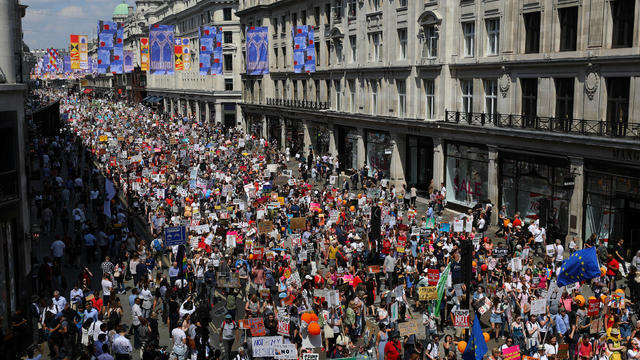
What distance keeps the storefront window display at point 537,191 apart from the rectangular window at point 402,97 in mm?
11000

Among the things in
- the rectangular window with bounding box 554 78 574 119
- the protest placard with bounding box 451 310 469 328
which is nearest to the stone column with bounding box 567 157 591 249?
the rectangular window with bounding box 554 78 574 119

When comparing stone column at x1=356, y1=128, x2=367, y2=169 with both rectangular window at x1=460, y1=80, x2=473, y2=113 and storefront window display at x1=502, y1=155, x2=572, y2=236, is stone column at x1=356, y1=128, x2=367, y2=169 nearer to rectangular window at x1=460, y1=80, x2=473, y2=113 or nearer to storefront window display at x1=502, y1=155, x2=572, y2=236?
rectangular window at x1=460, y1=80, x2=473, y2=113

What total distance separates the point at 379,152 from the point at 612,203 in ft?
73.5

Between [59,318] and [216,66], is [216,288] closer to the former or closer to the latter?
[59,318]

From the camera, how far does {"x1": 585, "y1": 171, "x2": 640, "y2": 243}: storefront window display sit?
27266mm

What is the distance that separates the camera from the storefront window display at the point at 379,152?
4762 cm

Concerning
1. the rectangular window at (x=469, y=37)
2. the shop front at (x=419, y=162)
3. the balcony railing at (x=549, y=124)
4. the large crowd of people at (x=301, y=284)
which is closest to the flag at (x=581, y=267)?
the large crowd of people at (x=301, y=284)

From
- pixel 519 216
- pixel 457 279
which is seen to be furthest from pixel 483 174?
pixel 457 279

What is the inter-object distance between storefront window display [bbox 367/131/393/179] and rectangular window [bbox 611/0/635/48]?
781 inches

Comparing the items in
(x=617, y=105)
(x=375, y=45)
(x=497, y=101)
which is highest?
(x=375, y=45)

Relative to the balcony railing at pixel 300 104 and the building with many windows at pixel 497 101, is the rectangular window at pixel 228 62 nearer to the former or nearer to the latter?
the balcony railing at pixel 300 104

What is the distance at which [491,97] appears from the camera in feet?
118

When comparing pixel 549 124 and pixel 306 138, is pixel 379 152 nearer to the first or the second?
pixel 306 138

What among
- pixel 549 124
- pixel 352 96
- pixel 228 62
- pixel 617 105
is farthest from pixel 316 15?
pixel 617 105
